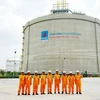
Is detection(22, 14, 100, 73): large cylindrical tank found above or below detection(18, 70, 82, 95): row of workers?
above

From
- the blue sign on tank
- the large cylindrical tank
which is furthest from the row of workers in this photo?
the blue sign on tank

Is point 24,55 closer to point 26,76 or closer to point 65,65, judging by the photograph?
point 65,65

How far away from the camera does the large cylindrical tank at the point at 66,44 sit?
44.8 metres

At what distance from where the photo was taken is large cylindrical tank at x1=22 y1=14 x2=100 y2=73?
44844mm

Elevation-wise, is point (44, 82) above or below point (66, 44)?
below

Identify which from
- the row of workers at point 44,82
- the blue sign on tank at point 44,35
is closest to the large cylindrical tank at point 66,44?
the blue sign on tank at point 44,35

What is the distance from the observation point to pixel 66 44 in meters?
45.6

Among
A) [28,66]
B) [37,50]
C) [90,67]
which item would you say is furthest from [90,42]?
[28,66]

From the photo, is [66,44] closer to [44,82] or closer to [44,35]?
[44,35]

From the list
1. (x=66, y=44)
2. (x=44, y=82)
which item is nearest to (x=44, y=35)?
(x=66, y=44)

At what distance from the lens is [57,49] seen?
4581 cm

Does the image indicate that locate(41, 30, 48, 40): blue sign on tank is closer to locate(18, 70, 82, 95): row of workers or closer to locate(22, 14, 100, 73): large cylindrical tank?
Answer: locate(22, 14, 100, 73): large cylindrical tank

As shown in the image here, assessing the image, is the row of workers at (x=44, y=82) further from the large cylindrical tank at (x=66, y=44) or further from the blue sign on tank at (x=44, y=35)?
the blue sign on tank at (x=44, y=35)

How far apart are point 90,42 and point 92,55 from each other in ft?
10.8
